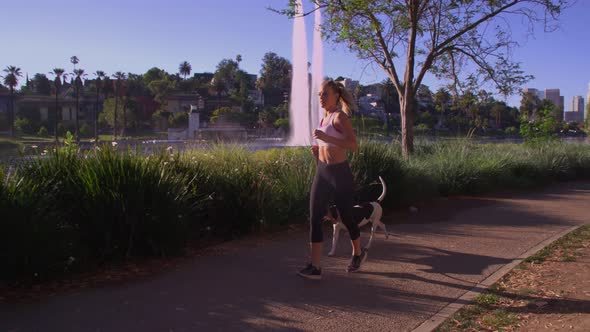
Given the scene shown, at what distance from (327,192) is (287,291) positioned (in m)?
1.01

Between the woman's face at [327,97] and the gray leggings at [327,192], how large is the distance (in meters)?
0.56

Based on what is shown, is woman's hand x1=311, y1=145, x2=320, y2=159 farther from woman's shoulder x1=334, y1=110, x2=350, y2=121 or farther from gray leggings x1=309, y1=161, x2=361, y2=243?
woman's shoulder x1=334, y1=110, x2=350, y2=121

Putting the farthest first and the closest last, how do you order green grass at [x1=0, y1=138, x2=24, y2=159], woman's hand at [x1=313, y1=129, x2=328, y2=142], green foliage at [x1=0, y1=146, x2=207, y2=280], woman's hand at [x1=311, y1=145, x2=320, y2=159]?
1. green grass at [x1=0, y1=138, x2=24, y2=159]
2. woman's hand at [x1=311, y1=145, x2=320, y2=159]
3. woman's hand at [x1=313, y1=129, x2=328, y2=142]
4. green foliage at [x1=0, y1=146, x2=207, y2=280]

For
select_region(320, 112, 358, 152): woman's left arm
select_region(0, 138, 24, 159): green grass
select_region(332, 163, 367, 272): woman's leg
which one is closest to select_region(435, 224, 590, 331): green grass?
select_region(332, 163, 367, 272): woman's leg

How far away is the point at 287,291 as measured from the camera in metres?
4.95

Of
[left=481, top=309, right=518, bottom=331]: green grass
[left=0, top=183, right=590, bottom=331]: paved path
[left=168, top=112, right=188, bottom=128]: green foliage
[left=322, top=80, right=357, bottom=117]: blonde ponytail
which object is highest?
[left=168, top=112, right=188, bottom=128]: green foliage

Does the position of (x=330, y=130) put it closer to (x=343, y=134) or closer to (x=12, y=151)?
(x=343, y=134)

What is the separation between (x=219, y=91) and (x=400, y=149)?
4704 centimetres

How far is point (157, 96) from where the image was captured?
2178 inches

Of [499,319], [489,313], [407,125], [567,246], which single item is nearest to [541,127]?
[407,125]

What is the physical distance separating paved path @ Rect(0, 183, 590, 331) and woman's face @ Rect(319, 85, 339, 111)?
5.64 feet

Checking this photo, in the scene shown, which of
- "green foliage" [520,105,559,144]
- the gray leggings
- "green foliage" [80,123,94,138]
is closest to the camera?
the gray leggings

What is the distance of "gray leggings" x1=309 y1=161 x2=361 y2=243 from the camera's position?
5172 millimetres

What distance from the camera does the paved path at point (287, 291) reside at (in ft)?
13.8
